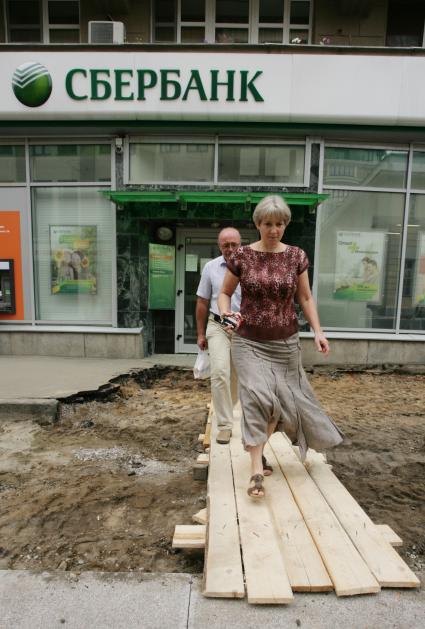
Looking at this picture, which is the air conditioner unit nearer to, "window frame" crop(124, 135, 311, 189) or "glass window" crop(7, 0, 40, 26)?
"window frame" crop(124, 135, 311, 189)

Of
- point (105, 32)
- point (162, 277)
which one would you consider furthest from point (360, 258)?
point (105, 32)

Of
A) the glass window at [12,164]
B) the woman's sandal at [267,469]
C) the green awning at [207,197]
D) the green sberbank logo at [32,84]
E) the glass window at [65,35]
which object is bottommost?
the woman's sandal at [267,469]

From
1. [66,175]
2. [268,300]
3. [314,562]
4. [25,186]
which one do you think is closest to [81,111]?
[66,175]

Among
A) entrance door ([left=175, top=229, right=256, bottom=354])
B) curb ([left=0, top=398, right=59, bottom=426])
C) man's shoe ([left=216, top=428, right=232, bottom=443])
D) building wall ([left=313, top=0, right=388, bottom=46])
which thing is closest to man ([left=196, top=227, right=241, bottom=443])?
man's shoe ([left=216, top=428, right=232, bottom=443])

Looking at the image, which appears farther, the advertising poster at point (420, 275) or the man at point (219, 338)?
the advertising poster at point (420, 275)

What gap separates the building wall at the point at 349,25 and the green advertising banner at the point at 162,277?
4.83 meters

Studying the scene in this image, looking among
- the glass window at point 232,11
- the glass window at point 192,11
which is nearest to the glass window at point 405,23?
the glass window at point 232,11

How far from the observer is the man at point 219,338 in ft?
12.2

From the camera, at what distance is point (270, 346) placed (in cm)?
284

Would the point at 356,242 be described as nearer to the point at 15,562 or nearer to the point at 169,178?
the point at 169,178

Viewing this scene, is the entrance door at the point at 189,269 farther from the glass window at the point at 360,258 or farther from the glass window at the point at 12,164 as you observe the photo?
the glass window at the point at 12,164

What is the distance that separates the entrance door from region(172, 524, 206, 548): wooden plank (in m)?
5.71

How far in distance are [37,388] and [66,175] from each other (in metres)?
4.12

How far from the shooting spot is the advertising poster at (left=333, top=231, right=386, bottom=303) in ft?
25.3
